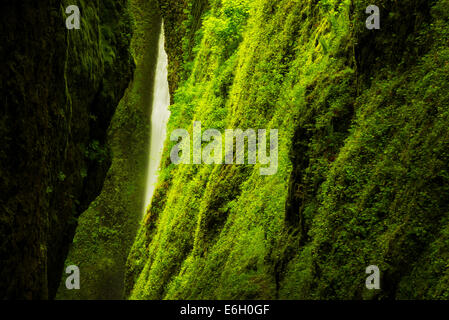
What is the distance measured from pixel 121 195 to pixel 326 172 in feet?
67.7

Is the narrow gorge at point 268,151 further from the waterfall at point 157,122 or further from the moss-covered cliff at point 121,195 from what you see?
the waterfall at point 157,122

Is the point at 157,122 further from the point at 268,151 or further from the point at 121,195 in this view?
the point at 268,151

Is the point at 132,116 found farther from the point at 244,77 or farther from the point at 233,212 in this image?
the point at 233,212

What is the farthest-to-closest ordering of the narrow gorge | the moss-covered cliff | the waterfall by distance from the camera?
the waterfall → the moss-covered cliff → the narrow gorge

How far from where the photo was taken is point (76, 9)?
350 inches

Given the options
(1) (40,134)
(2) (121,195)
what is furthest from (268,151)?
(2) (121,195)

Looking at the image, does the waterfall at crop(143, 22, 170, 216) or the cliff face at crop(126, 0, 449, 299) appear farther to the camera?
the waterfall at crop(143, 22, 170, 216)

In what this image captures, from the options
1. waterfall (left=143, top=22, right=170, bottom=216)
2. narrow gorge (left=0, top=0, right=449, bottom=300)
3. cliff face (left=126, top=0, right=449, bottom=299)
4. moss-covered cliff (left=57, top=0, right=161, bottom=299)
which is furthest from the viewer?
waterfall (left=143, top=22, right=170, bottom=216)

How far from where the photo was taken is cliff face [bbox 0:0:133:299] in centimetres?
509

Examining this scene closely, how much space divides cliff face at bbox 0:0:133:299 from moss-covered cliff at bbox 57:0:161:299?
50.1 feet

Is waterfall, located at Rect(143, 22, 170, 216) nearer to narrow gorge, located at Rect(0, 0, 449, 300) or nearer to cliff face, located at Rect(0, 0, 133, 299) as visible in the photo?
narrow gorge, located at Rect(0, 0, 449, 300)

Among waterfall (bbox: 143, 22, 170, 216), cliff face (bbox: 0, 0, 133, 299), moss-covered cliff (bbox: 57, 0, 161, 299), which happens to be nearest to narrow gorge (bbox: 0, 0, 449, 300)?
cliff face (bbox: 0, 0, 133, 299)

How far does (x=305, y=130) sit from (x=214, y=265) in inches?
148
